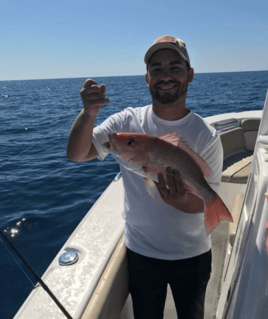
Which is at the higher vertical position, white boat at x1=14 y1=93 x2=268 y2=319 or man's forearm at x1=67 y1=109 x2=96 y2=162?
man's forearm at x1=67 y1=109 x2=96 y2=162

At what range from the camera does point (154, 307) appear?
6.41 feet

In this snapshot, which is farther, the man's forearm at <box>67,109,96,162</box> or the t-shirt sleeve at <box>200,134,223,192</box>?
the t-shirt sleeve at <box>200,134,223,192</box>

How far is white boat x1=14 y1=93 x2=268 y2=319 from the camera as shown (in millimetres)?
1159

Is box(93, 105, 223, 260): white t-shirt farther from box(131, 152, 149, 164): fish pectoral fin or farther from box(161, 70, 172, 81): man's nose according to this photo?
box(131, 152, 149, 164): fish pectoral fin

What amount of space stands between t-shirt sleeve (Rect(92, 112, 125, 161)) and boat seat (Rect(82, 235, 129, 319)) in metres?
0.87

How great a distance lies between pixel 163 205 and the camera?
5.91 feet

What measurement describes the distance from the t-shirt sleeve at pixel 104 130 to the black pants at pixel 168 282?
0.79 meters

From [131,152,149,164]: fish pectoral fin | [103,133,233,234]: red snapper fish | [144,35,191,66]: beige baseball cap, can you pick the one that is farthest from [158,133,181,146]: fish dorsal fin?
[144,35,191,66]: beige baseball cap

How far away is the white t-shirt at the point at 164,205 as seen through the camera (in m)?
1.76

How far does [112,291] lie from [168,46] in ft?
5.80

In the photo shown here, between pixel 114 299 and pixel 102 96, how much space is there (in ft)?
5.02

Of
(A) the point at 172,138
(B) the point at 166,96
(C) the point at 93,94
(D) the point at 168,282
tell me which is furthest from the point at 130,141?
(D) the point at 168,282

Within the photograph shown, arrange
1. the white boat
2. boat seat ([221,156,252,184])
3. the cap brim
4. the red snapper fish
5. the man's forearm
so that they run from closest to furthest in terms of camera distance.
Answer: the white boat, the red snapper fish, the man's forearm, the cap brim, boat seat ([221,156,252,184])

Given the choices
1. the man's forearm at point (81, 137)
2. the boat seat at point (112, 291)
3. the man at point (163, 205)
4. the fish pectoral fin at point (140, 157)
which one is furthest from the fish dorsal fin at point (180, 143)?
the boat seat at point (112, 291)
